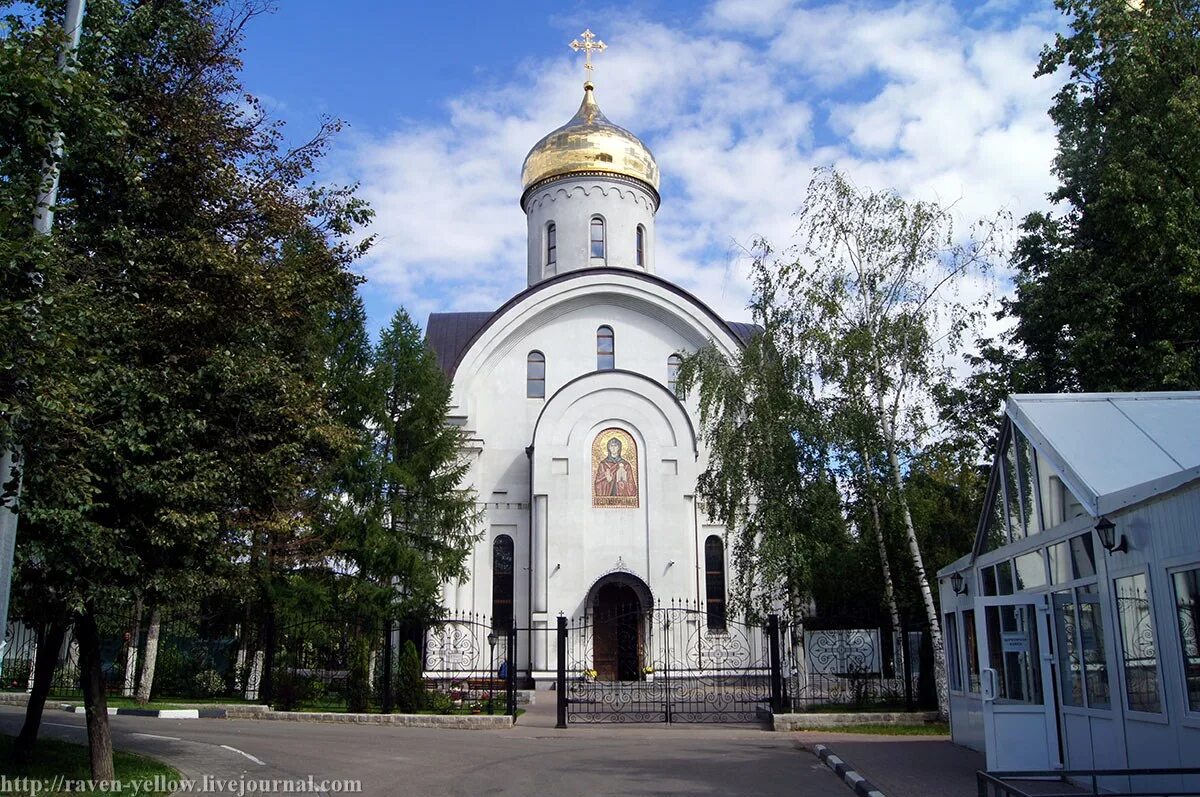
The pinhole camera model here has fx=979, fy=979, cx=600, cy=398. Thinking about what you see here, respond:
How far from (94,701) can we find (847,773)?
8093 millimetres

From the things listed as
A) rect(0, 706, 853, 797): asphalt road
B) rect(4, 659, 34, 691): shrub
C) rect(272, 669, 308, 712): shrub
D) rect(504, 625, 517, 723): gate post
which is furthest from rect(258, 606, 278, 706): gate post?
rect(4, 659, 34, 691): shrub

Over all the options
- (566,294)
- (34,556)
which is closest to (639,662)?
(566,294)

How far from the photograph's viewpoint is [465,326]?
113 ft

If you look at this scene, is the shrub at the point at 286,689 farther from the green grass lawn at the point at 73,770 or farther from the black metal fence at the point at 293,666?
the green grass lawn at the point at 73,770

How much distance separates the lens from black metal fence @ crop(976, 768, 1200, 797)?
6.14 metres

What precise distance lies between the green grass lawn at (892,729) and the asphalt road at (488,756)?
971 millimetres

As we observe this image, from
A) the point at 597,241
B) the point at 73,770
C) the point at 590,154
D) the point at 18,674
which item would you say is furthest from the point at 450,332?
the point at 73,770

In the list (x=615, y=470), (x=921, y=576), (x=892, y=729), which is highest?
(x=615, y=470)

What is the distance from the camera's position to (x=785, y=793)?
10148 mm

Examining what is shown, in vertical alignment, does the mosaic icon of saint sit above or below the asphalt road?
above

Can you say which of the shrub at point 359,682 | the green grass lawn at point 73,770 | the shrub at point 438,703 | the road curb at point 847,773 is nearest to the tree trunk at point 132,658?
the shrub at point 359,682

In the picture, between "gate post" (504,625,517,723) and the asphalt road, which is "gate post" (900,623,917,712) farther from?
"gate post" (504,625,517,723)

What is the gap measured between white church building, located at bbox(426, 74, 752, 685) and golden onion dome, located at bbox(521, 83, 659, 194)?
5 cm

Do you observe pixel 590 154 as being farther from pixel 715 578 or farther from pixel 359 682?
pixel 359 682
